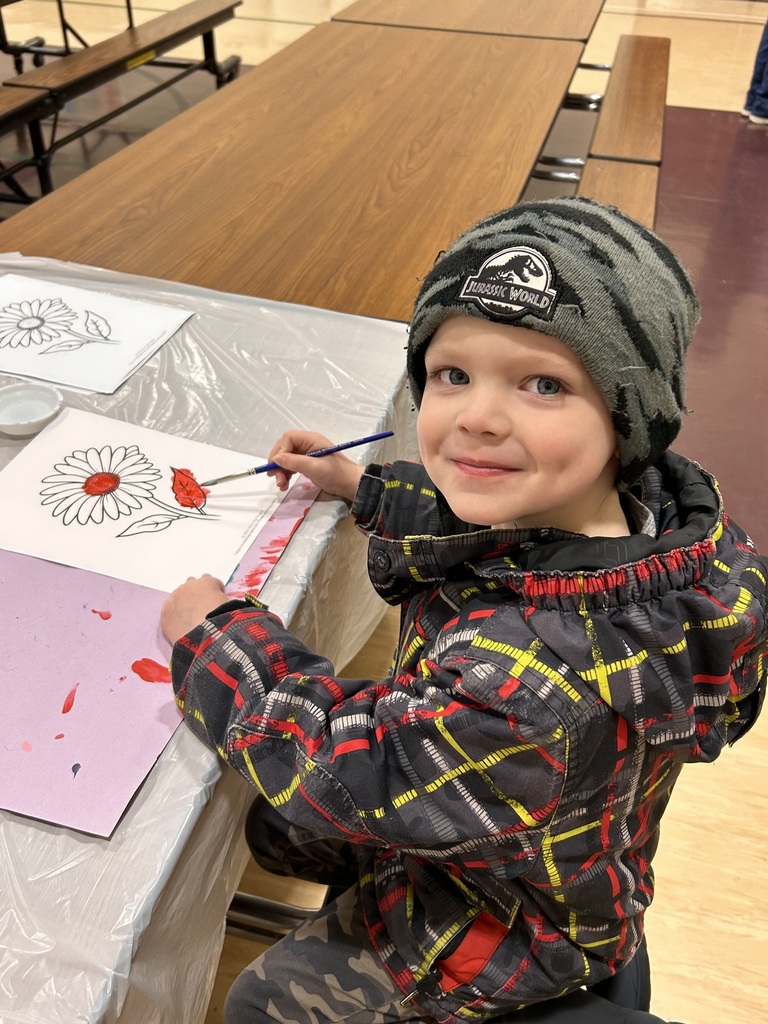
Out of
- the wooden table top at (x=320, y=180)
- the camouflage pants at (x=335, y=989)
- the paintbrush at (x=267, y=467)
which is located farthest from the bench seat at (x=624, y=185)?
the camouflage pants at (x=335, y=989)

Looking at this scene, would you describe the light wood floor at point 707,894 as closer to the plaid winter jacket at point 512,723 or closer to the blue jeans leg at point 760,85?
the plaid winter jacket at point 512,723

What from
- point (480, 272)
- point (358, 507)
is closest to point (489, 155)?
point (358, 507)

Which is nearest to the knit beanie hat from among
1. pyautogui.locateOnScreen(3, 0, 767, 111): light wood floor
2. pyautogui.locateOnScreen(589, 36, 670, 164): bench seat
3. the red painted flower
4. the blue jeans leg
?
the red painted flower

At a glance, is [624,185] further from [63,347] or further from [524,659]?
[524,659]

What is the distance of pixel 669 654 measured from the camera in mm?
677

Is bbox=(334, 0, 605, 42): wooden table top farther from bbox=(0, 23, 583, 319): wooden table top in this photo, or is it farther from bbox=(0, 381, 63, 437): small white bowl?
bbox=(0, 381, 63, 437): small white bowl

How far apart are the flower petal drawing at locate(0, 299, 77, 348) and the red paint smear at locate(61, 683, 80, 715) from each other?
2.20 feet

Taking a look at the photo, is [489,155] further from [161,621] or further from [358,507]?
[161,621]

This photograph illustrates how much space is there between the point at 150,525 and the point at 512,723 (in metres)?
0.50

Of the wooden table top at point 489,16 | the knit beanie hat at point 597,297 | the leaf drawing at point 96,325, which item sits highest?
the knit beanie hat at point 597,297

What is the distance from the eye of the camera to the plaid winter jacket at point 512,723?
670mm

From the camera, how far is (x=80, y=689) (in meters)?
0.79

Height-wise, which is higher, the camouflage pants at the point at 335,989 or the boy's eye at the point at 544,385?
the boy's eye at the point at 544,385

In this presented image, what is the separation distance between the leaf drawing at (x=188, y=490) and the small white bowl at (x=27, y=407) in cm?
20
